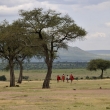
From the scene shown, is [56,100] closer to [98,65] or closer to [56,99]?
[56,99]

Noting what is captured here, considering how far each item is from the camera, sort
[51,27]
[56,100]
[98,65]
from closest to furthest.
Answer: [56,100] < [51,27] < [98,65]

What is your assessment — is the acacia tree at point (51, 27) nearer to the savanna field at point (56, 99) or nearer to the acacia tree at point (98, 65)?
the savanna field at point (56, 99)

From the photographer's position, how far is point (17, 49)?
5653 centimetres

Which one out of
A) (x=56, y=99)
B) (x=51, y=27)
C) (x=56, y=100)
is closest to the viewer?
(x=56, y=100)

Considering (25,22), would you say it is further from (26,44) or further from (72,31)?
(72,31)

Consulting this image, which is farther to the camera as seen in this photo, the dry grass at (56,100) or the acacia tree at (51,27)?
the acacia tree at (51,27)

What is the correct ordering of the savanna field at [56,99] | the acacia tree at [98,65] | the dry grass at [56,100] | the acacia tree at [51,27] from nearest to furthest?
the dry grass at [56,100], the savanna field at [56,99], the acacia tree at [51,27], the acacia tree at [98,65]

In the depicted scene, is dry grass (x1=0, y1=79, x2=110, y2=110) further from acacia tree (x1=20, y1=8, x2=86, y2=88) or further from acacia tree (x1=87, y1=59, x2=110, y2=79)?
acacia tree (x1=87, y1=59, x2=110, y2=79)

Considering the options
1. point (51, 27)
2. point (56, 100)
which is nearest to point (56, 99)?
point (56, 100)

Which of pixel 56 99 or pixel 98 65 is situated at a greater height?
pixel 98 65

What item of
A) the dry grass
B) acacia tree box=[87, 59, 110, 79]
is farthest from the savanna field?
acacia tree box=[87, 59, 110, 79]

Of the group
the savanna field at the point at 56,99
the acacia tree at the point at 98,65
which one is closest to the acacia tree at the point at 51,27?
the savanna field at the point at 56,99

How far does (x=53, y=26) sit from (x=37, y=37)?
169 inches

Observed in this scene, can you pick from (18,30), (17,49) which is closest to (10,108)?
(18,30)
